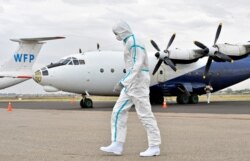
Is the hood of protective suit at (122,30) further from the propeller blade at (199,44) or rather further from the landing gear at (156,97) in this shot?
the landing gear at (156,97)

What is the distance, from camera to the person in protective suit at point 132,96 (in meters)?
6.70

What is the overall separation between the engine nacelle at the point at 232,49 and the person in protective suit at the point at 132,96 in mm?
21544

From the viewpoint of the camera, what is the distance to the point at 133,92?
677 centimetres

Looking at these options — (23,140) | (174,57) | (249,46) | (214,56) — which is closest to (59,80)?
(174,57)

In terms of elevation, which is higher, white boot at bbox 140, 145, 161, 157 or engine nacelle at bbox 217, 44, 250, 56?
engine nacelle at bbox 217, 44, 250, 56

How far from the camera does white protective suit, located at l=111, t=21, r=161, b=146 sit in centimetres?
670

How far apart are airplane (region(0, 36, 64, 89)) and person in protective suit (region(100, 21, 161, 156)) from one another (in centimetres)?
4354

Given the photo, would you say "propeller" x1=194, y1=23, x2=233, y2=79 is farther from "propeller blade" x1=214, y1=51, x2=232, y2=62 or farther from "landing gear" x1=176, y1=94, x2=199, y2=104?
"landing gear" x1=176, y1=94, x2=199, y2=104

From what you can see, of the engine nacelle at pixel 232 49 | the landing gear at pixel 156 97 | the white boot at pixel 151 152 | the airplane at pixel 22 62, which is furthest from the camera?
the airplane at pixel 22 62

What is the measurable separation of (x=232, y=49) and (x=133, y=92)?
21.9m

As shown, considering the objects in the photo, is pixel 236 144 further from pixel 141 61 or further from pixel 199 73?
pixel 199 73

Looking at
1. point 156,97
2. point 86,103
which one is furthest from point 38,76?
point 156,97

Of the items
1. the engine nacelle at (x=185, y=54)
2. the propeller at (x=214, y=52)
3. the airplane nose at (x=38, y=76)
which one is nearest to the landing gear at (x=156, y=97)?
the engine nacelle at (x=185, y=54)

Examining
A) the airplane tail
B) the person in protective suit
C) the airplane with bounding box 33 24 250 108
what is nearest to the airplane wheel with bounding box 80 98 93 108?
the airplane with bounding box 33 24 250 108
